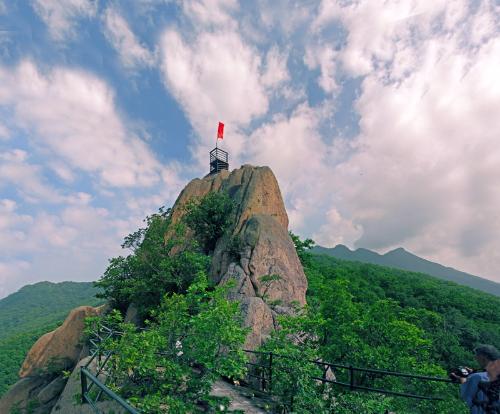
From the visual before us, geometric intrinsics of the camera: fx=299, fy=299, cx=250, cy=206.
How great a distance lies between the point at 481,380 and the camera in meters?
3.31

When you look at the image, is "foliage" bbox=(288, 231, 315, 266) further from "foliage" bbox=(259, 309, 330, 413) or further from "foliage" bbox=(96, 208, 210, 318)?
"foliage" bbox=(259, 309, 330, 413)

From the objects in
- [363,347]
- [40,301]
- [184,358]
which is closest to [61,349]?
[184,358]

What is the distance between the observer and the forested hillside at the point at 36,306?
282 feet

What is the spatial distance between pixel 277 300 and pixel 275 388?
777 centimetres

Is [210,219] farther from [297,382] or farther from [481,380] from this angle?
[481,380]

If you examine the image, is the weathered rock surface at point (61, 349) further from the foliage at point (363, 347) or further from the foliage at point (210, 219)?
the foliage at point (363, 347)

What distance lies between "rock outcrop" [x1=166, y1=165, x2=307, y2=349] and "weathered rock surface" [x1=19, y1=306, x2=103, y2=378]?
10525 millimetres

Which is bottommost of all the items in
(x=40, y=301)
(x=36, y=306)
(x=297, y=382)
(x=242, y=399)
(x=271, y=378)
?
(x=242, y=399)

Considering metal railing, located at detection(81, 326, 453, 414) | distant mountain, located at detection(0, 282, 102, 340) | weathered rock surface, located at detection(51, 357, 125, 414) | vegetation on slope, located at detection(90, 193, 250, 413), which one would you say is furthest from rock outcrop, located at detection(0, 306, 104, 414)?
distant mountain, located at detection(0, 282, 102, 340)

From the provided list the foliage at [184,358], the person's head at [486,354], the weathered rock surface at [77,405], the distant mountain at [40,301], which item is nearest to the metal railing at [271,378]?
the weathered rock surface at [77,405]

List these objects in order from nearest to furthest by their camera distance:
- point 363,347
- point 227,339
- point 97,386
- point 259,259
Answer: point 97,386
point 227,339
point 363,347
point 259,259

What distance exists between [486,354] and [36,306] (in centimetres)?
17947

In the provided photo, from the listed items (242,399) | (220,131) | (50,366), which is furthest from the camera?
(220,131)

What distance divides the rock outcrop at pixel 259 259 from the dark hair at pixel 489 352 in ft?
28.1
